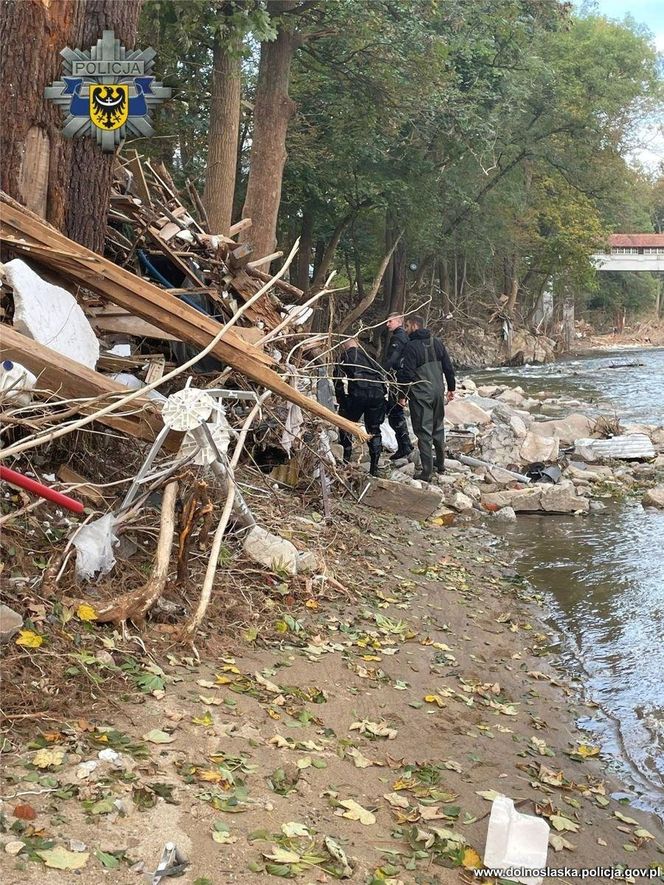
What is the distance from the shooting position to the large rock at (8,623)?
3.92 m

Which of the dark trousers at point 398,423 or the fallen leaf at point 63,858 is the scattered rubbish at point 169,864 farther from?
the dark trousers at point 398,423

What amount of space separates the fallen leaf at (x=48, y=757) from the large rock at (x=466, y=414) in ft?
37.8

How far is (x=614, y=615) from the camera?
6.92 meters

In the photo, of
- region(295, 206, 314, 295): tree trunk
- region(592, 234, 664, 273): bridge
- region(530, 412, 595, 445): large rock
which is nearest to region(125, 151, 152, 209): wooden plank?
region(530, 412, 595, 445): large rock

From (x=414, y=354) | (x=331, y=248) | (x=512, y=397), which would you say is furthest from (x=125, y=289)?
(x=331, y=248)

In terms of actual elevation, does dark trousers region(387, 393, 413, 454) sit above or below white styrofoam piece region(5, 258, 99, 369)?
below

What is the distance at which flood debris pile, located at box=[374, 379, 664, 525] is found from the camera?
410 inches

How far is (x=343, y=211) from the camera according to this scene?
2334cm

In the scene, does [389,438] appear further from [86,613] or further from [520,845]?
[520,845]

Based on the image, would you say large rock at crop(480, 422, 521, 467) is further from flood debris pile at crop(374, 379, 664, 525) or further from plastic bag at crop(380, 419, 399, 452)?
plastic bag at crop(380, 419, 399, 452)

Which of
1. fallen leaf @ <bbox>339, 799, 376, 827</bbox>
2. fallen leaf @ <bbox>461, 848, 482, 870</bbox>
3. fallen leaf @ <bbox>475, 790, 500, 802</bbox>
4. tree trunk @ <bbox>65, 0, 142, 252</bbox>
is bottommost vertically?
fallen leaf @ <bbox>475, 790, 500, 802</bbox>

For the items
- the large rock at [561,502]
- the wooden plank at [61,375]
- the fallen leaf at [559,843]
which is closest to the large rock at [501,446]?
the large rock at [561,502]

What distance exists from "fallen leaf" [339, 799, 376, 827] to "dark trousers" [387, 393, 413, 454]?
25.3 feet

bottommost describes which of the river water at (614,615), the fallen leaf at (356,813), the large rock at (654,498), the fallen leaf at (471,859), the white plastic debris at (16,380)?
the river water at (614,615)
